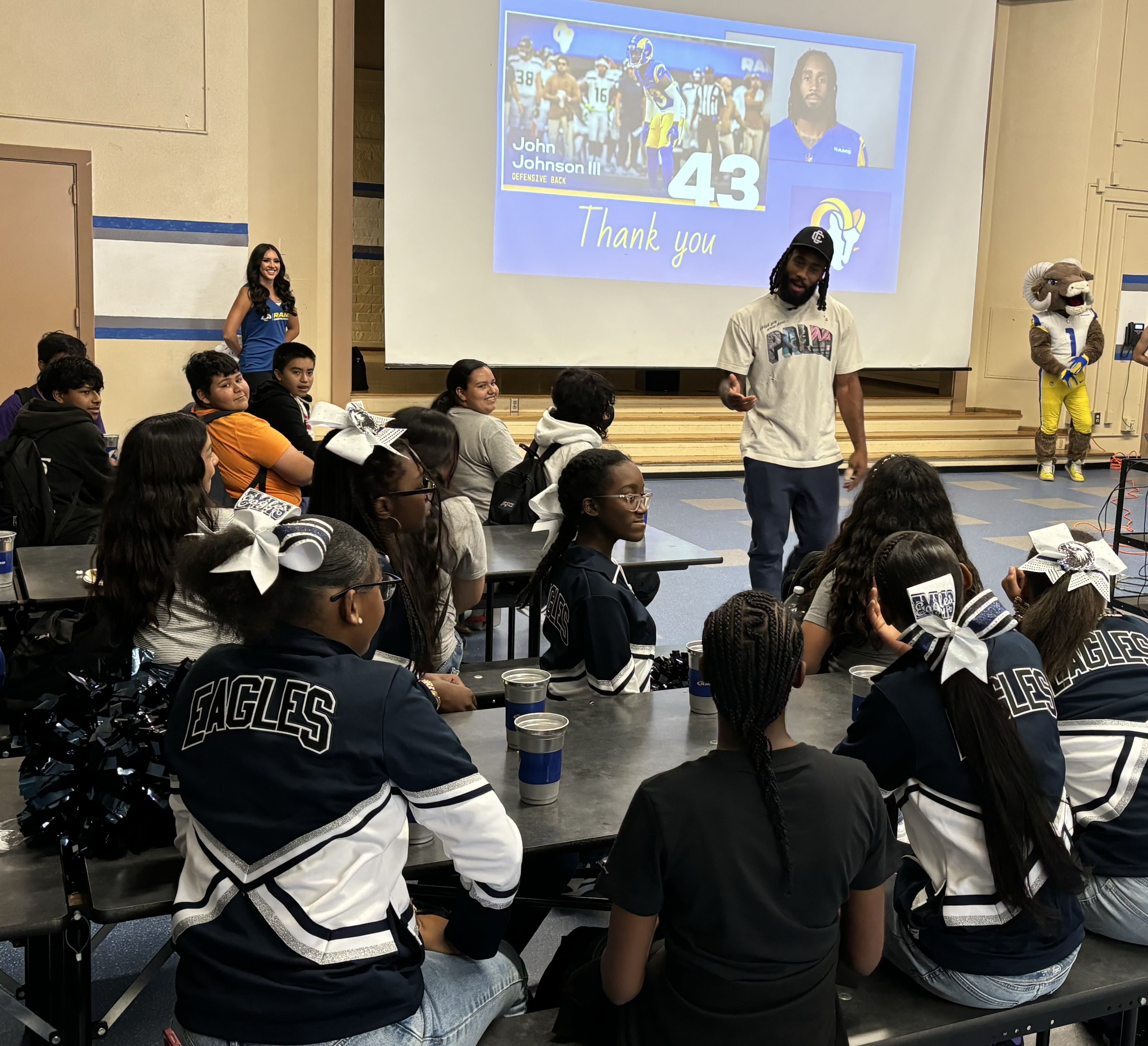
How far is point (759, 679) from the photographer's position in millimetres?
1501

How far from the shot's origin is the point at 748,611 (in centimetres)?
153

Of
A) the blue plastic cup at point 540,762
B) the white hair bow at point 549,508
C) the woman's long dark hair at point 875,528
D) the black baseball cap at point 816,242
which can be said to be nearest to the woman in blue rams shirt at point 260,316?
the black baseball cap at point 816,242

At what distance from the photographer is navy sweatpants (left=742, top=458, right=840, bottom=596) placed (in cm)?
464

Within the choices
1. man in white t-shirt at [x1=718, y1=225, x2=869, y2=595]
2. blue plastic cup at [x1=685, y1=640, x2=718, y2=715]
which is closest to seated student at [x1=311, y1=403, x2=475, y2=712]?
blue plastic cup at [x1=685, y1=640, x2=718, y2=715]

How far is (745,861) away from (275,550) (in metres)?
0.74

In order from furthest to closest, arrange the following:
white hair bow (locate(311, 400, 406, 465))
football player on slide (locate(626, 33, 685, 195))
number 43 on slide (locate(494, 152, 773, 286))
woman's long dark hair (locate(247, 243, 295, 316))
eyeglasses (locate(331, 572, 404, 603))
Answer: football player on slide (locate(626, 33, 685, 195)) → number 43 on slide (locate(494, 152, 773, 286)) → woman's long dark hair (locate(247, 243, 295, 316)) → white hair bow (locate(311, 400, 406, 465)) → eyeglasses (locate(331, 572, 404, 603))

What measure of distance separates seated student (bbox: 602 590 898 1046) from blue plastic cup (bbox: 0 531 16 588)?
250 cm

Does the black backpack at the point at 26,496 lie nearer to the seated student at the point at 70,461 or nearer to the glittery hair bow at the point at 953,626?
the seated student at the point at 70,461

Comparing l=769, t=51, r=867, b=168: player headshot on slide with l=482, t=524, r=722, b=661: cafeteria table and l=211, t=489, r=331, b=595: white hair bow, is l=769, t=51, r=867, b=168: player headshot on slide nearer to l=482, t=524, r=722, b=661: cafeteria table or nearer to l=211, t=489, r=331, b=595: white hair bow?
l=482, t=524, r=722, b=661: cafeteria table

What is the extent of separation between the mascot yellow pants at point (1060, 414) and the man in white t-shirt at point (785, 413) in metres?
6.04

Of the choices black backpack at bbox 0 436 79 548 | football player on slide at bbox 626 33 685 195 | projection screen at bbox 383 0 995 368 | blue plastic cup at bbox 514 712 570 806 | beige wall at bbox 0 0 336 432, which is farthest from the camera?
football player on slide at bbox 626 33 685 195

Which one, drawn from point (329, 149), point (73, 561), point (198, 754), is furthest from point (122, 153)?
point (198, 754)

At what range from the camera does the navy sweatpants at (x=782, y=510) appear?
4.64 metres

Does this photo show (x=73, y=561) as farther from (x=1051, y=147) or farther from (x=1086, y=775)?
(x=1051, y=147)
